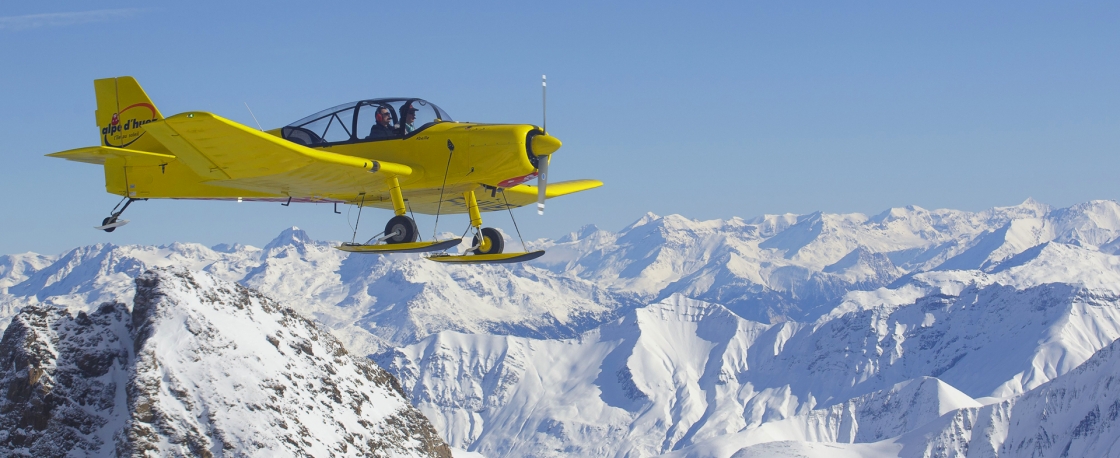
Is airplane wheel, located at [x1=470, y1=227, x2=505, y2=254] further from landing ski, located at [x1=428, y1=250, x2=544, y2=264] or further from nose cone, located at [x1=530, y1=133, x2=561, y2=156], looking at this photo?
nose cone, located at [x1=530, y1=133, x2=561, y2=156]

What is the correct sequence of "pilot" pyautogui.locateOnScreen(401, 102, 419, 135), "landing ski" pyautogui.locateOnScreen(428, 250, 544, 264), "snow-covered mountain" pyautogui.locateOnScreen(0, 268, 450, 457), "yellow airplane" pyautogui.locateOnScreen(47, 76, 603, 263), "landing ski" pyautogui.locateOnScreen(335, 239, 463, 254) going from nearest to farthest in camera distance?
"yellow airplane" pyautogui.locateOnScreen(47, 76, 603, 263) < "landing ski" pyautogui.locateOnScreen(335, 239, 463, 254) < "landing ski" pyautogui.locateOnScreen(428, 250, 544, 264) < "pilot" pyautogui.locateOnScreen(401, 102, 419, 135) < "snow-covered mountain" pyautogui.locateOnScreen(0, 268, 450, 457)

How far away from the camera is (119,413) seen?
8600 centimetres

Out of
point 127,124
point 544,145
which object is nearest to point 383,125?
point 544,145

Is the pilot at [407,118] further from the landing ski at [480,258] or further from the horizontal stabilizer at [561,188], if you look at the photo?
the horizontal stabilizer at [561,188]

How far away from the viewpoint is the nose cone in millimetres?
31250

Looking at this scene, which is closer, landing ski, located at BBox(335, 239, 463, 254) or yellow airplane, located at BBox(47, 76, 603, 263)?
yellow airplane, located at BBox(47, 76, 603, 263)

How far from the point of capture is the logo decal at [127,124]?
1426 inches

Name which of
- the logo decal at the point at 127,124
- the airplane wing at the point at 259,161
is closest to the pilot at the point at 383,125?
the airplane wing at the point at 259,161

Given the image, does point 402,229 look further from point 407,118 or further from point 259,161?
point 259,161

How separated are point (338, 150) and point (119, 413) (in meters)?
63.6

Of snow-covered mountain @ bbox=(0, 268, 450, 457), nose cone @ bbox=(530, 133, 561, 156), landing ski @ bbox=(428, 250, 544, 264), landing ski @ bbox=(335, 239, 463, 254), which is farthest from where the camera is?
snow-covered mountain @ bbox=(0, 268, 450, 457)

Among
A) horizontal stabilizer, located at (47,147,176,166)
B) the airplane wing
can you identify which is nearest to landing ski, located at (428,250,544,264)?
the airplane wing

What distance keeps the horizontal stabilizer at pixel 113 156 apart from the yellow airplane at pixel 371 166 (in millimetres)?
37

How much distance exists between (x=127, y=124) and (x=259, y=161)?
34.0 ft
